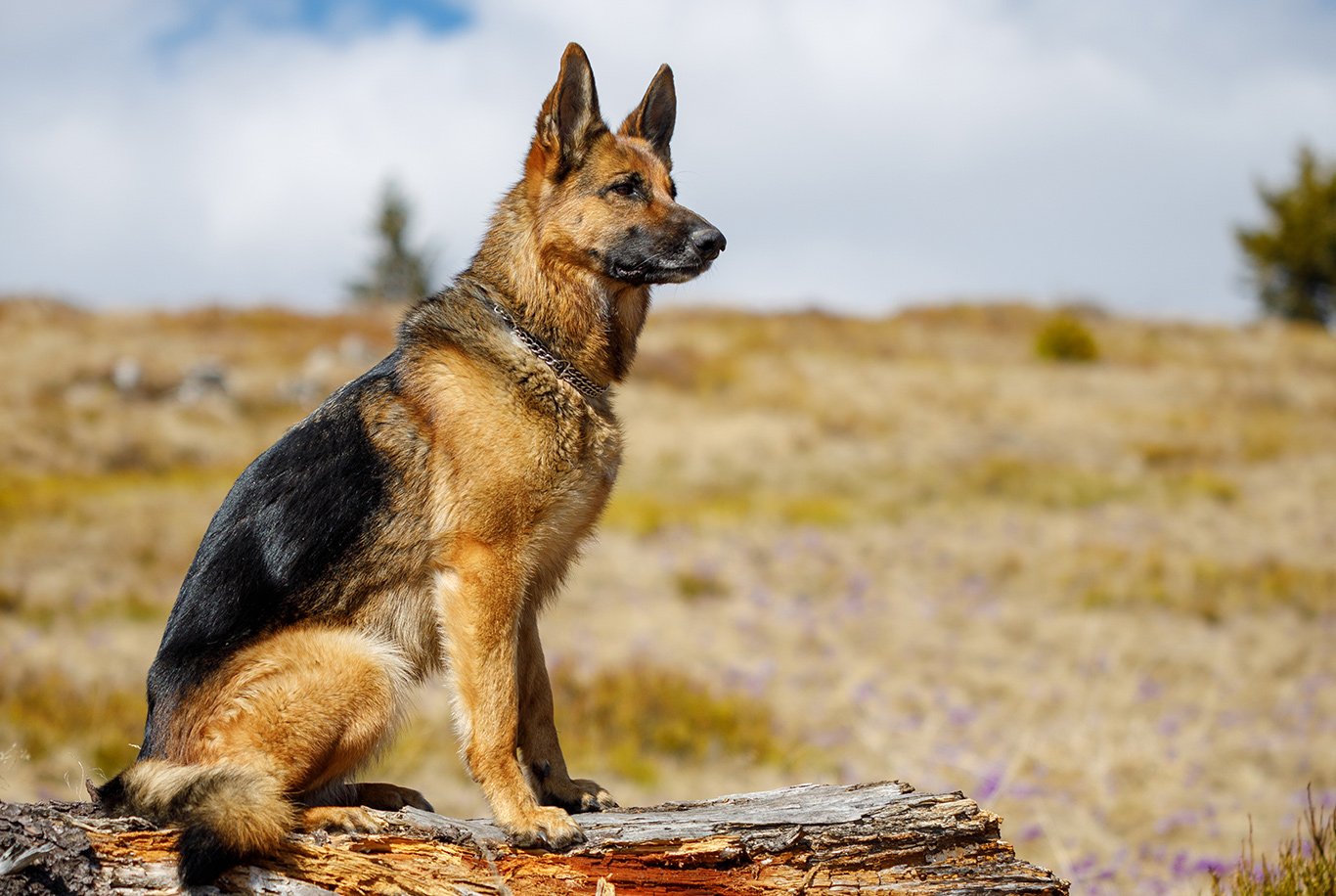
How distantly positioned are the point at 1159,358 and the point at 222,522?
36324 mm

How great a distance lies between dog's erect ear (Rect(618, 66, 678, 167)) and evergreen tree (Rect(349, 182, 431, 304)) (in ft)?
139

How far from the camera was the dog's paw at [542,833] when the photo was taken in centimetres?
360

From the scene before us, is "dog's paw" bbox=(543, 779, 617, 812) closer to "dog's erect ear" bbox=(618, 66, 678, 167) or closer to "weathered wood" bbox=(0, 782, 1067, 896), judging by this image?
"weathered wood" bbox=(0, 782, 1067, 896)

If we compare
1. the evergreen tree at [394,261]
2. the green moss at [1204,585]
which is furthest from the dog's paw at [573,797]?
the evergreen tree at [394,261]

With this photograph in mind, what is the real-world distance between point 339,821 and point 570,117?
2825 mm

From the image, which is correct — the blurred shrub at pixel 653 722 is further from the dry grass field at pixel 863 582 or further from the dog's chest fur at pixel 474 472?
the dog's chest fur at pixel 474 472

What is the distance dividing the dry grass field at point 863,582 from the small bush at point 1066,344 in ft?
10.5

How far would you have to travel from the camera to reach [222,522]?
12.6ft

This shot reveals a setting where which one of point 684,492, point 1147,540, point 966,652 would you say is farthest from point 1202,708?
point 684,492

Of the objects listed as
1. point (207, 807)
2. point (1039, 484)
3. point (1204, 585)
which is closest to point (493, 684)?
point (207, 807)

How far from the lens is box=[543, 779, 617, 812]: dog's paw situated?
13.8ft

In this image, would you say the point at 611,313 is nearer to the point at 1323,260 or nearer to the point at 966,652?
the point at 966,652

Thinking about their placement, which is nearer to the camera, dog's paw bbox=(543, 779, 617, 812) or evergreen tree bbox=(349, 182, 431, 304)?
dog's paw bbox=(543, 779, 617, 812)

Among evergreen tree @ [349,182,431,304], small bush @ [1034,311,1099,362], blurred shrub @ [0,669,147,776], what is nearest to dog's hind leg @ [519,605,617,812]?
blurred shrub @ [0,669,147,776]
